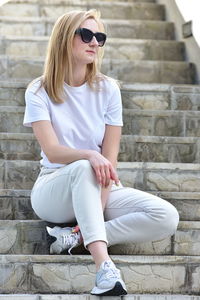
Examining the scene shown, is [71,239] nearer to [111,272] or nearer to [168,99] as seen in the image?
[111,272]

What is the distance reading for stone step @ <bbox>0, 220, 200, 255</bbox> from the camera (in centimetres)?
350

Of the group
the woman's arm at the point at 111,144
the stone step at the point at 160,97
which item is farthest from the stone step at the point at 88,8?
the woman's arm at the point at 111,144

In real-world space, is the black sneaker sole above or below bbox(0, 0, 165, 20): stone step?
below

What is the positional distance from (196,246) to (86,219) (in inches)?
27.2

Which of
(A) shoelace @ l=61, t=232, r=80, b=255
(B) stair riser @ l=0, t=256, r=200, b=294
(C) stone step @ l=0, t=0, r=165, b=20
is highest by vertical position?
(C) stone step @ l=0, t=0, r=165, b=20

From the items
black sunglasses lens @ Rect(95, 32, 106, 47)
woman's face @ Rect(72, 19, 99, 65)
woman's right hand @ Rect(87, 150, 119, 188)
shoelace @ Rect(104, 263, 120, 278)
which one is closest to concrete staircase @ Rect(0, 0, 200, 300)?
shoelace @ Rect(104, 263, 120, 278)

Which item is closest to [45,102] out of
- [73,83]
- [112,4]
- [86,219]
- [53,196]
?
[73,83]

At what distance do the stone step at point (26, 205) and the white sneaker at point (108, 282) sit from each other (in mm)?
908

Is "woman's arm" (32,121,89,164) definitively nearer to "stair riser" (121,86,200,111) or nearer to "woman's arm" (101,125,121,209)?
"woman's arm" (101,125,121,209)

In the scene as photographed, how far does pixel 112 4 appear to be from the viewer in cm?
682

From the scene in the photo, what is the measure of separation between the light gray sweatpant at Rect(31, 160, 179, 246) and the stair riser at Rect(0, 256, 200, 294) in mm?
143

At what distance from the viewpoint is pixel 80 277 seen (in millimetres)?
3213

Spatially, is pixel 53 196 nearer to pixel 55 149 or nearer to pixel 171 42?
pixel 55 149

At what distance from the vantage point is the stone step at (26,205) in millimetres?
3801
